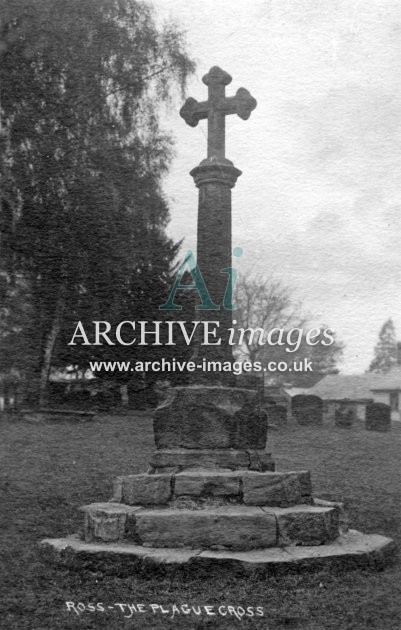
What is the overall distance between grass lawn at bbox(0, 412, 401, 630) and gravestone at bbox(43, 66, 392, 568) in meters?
0.22

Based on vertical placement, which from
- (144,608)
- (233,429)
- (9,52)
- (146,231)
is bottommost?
(144,608)

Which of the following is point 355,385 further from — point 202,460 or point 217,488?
point 217,488

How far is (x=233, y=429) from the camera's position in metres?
6.14

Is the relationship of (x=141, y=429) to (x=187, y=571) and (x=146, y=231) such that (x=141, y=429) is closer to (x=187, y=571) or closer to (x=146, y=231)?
(x=146, y=231)

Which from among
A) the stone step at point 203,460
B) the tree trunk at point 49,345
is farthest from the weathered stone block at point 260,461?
the tree trunk at point 49,345

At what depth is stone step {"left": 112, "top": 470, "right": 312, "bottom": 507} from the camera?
19.0ft

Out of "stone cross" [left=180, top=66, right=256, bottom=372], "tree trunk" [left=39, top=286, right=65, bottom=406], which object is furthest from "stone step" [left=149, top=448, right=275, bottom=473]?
"tree trunk" [left=39, top=286, right=65, bottom=406]

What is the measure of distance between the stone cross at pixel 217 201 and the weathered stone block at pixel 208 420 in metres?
0.34

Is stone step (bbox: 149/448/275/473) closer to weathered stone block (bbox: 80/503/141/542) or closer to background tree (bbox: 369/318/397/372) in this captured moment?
weathered stone block (bbox: 80/503/141/542)

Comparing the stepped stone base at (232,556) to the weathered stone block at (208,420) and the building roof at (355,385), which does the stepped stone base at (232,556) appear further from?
the building roof at (355,385)

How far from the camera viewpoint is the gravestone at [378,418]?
16.7 meters

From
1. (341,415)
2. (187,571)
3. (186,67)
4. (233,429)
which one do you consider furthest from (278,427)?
(187,571)

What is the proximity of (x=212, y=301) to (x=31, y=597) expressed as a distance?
3048 mm

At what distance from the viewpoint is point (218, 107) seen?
6.91 metres
